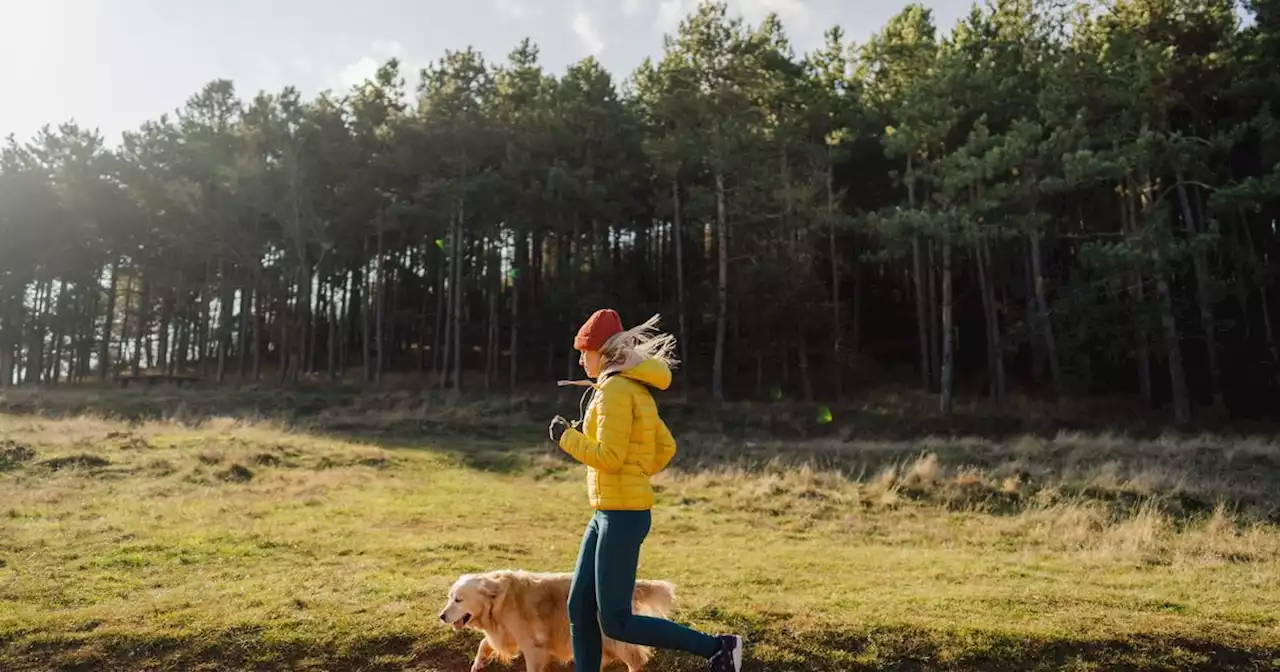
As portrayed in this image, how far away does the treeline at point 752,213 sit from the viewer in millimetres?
24453

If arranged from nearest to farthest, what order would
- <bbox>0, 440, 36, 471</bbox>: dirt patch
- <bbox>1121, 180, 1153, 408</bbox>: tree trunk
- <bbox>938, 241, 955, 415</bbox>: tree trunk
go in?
<bbox>0, 440, 36, 471</bbox>: dirt patch
<bbox>1121, 180, 1153, 408</bbox>: tree trunk
<bbox>938, 241, 955, 415</bbox>: tree trunk

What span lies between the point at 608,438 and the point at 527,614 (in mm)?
1647

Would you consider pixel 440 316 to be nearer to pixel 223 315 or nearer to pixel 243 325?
pixel 243 325

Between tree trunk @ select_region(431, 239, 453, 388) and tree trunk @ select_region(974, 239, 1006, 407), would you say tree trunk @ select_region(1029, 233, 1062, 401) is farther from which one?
tree trunk @ select_region(431, 239, 453, 388)

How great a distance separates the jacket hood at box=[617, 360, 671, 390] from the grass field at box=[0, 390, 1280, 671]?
2.25 meters

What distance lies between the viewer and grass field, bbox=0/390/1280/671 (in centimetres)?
538

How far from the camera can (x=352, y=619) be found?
225 inches

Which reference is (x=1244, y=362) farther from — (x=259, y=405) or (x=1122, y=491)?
(x=259, y=405)

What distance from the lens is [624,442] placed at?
12.7 feet

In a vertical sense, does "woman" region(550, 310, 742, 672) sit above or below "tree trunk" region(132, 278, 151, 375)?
below

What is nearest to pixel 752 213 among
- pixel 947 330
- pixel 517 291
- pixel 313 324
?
pixel 947 330

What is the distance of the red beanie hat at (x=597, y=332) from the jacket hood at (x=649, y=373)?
0.23 m

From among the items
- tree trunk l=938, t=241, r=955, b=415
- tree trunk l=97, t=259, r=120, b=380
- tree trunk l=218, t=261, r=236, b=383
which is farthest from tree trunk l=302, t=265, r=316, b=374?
tree trunk l=938, t=241, r=955, b=415

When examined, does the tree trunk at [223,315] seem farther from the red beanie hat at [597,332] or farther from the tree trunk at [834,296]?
the red beanie hat at [597,332]
